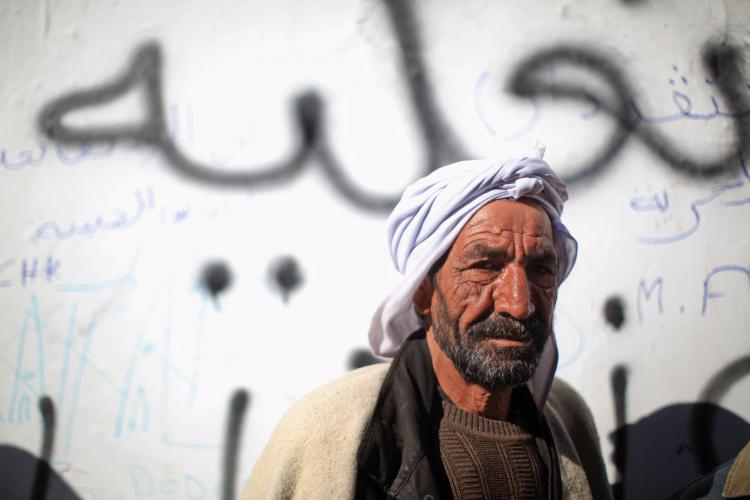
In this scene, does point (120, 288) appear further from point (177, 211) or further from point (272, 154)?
point (272, 154)

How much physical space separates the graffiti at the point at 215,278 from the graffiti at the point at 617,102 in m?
1.34

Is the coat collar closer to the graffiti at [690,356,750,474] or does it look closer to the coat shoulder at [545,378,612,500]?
the coat shoulder at [545,378,612,500]

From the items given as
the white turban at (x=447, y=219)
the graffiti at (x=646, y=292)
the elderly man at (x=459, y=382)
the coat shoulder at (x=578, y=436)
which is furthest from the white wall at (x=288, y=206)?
the elderly man at (x=459, y=382)

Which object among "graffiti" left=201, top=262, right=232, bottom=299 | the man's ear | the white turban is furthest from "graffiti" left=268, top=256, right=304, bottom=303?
the man's ear

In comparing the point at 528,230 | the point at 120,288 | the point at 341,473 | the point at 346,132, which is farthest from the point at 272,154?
the point at 341,473

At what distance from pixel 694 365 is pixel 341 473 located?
165 centimetres

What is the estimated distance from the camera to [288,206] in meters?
2.44

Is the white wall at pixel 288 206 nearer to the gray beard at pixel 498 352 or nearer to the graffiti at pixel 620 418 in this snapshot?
the graffiti at pixel 620 418

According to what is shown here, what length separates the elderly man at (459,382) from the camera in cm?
153

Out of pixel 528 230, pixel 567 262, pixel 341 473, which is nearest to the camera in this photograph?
pixel 341 473

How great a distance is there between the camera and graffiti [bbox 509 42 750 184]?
2467 mm

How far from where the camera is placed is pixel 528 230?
5.44 feet

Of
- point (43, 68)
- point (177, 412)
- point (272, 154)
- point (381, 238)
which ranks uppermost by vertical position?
point (43, 68)

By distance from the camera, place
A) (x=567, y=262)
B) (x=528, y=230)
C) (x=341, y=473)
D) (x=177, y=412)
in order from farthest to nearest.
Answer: (x=177, y=412) → (x=567, y=262) → (x=528, y=230) → (x=341, y=473)
